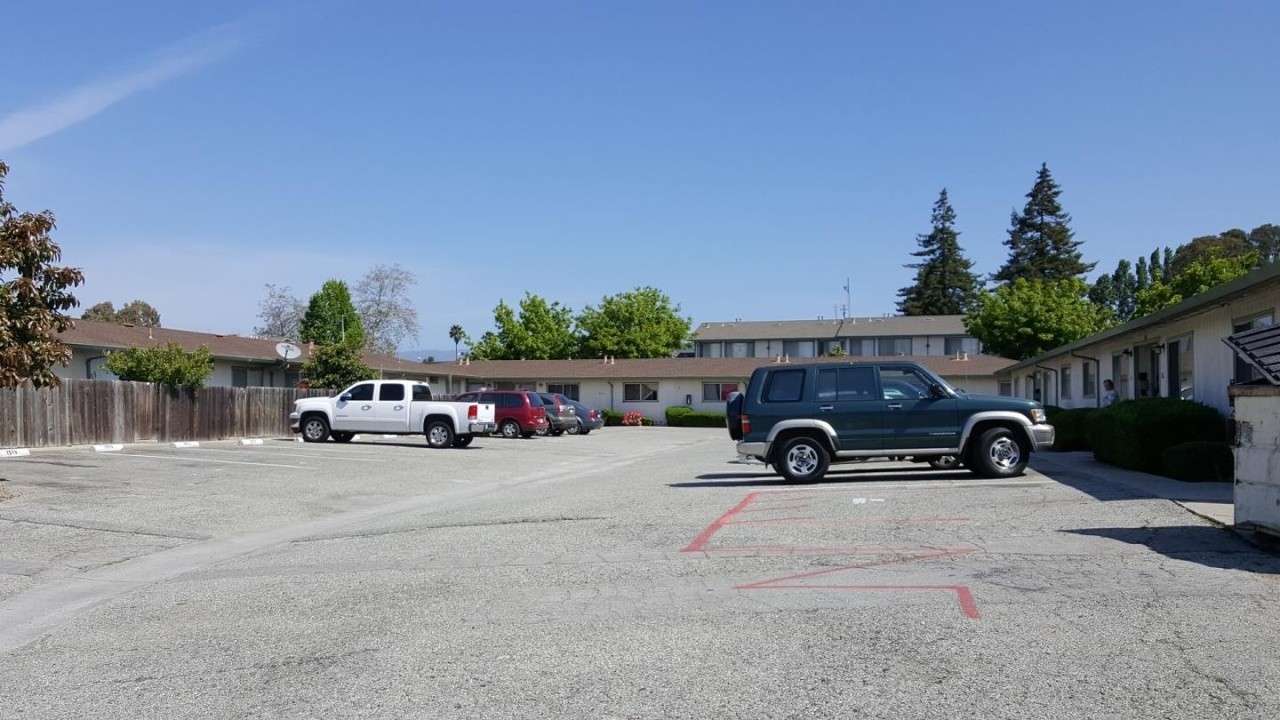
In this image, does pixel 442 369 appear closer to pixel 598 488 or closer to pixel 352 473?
pixel 352 473

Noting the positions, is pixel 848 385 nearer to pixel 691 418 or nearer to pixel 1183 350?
pixel 1183 350

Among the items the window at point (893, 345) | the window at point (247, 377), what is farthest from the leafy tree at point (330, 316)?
the window at point (893, 345)

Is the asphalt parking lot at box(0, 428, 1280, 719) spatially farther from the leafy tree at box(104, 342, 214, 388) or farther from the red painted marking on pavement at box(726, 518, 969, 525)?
the leafy tree at box(104, 342, 214, 388)

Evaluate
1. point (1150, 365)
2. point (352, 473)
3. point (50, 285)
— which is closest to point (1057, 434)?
point (1150, 365)

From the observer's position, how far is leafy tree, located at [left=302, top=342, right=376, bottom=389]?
40.1 meters

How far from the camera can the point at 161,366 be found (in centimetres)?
3069

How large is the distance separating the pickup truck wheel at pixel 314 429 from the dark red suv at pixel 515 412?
7.99 m

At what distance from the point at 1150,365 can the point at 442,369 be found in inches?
1746

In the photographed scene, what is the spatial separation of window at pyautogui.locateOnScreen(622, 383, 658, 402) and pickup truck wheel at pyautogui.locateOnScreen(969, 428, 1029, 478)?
46.7 meters

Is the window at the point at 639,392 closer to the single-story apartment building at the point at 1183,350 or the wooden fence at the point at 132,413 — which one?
the wooden fence at the point at 132,413

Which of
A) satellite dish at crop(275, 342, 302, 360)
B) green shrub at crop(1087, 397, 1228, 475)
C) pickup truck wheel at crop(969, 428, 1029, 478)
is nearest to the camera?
pickup truck wheel at crop(969, 428, 1029, 478)

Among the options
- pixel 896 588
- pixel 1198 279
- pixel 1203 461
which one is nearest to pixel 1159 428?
pixel 1203 461

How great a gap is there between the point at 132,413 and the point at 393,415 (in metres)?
6.47

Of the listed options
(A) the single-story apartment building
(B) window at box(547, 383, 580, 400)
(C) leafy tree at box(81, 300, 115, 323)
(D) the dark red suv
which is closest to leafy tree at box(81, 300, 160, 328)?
(C) leafy tree at box(81, 300, 115, 323)
